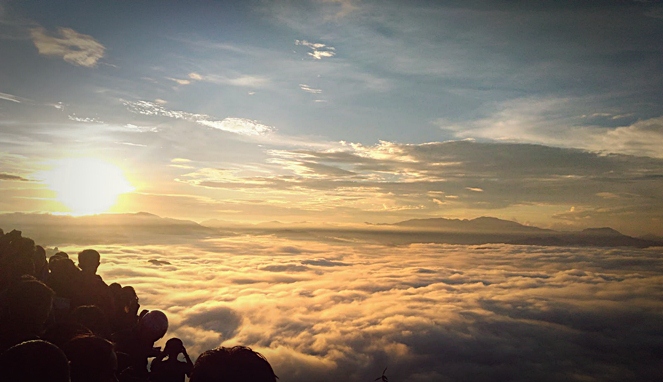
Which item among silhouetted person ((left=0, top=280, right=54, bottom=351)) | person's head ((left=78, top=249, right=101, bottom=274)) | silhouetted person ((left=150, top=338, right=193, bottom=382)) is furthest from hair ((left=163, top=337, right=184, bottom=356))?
person's head ((left=78, top=249, right=101, bottom=274))

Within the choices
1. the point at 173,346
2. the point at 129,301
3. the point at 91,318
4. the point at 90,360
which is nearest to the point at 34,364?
the point at 90,360

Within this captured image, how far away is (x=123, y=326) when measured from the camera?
29.3 metres

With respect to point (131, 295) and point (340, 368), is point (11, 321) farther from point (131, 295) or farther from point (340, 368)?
point (340, 368)

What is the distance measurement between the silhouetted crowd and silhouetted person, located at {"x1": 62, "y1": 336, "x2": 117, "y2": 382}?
0.07ft

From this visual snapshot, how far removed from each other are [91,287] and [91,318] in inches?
201

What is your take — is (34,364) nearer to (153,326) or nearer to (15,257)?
(153,326)

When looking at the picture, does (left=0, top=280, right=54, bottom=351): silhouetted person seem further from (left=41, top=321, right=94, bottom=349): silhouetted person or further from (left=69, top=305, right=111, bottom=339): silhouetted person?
(left=69, top=305, right=111, bottom=339): silhouetted person

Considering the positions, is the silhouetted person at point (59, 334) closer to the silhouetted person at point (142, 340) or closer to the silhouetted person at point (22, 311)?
the silhouetted person at point (22, 311)

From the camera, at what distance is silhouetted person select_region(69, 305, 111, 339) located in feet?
77.4

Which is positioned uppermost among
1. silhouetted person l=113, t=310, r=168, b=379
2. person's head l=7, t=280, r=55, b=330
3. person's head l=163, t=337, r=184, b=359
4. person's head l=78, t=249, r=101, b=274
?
person's head l=7, t=280, r=55, b=330

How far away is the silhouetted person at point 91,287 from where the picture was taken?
2836 centimetres

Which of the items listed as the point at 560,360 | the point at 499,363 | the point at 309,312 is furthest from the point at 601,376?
the point at 309,312

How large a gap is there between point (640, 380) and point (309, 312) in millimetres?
165267

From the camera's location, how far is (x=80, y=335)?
38.9 feet
